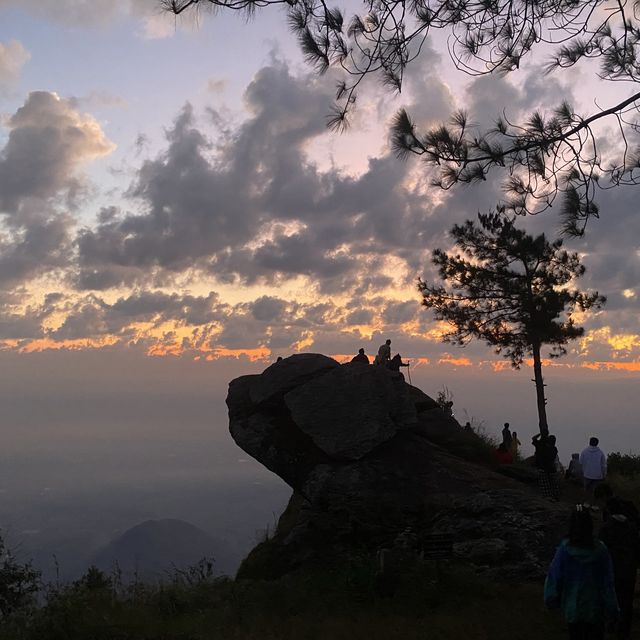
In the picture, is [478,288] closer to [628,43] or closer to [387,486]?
[387,486]

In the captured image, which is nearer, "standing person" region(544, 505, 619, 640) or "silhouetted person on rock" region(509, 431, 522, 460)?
"standing person" region(544, 505, 619, 640)

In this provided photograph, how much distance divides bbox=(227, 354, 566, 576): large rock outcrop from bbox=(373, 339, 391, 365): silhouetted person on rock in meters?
1.48

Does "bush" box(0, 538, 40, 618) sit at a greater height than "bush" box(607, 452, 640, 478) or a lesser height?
lesser

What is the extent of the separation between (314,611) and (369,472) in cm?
450

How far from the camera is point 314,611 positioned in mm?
10336

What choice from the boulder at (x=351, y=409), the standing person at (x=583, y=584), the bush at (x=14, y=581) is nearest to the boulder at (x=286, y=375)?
the boulder at (x=351, y=409)

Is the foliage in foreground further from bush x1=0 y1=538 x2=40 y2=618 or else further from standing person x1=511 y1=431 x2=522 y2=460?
standing person x1=511 y1=431 x2=522 y2=460

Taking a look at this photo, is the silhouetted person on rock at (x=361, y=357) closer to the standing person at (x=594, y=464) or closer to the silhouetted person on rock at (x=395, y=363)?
the silhouetted person on rock at (x=395, y=363)

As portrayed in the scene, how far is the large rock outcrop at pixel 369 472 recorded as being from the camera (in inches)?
483

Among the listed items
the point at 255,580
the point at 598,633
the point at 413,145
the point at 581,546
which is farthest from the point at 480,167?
the point at 255,580

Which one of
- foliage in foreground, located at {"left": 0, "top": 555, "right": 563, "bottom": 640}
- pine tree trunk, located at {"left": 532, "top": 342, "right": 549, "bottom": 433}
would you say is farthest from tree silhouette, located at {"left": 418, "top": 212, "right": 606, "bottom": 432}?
foliage in foreground, located at {"left": 0, "top": 555, "right": 563, "bottom": 640}

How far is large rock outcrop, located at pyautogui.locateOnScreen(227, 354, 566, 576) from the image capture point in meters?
12.3

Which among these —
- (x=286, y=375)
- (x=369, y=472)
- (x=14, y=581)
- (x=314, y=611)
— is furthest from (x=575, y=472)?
(x=14, y=581)

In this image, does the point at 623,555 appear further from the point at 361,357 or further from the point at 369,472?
the point at 361,357
